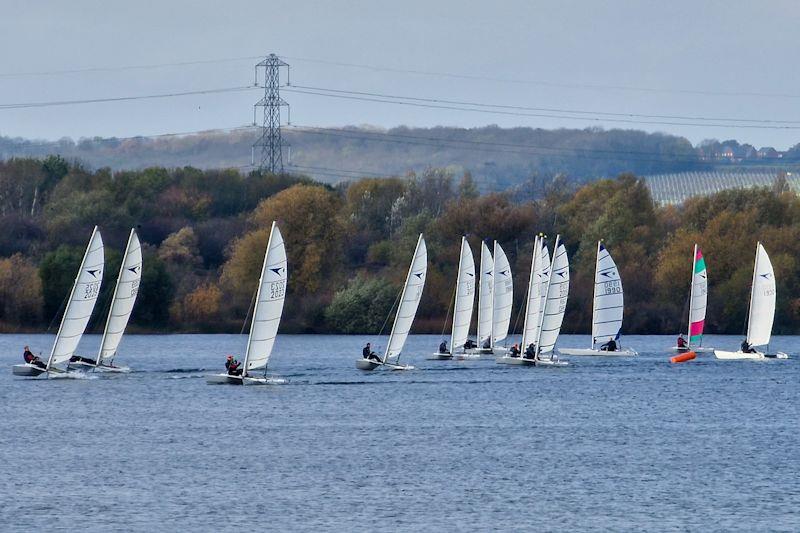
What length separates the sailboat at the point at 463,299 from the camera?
80250 mm

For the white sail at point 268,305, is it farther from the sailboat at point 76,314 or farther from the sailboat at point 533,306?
the sailboat at point 533,306

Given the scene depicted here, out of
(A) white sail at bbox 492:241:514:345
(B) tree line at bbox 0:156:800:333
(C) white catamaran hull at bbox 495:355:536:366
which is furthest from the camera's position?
(B) tree line at bbox 0:156:800:333

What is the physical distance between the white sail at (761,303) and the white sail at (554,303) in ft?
40.6

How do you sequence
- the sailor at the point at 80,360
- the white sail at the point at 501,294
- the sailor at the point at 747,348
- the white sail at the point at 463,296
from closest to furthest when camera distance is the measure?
the sailor at the point at 80,360, the white sail at the point at 463,296, the sailor at the point at 747,348, the white sail at the point at 501,294

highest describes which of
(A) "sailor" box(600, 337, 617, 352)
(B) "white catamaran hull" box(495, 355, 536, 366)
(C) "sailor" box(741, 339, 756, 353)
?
(C) "sailor" box(741, 339, 756, 353)

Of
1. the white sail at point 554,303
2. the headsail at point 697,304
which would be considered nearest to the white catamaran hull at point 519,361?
the white sail at point 554,303

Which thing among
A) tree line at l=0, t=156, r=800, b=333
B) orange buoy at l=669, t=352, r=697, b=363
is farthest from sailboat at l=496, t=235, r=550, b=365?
tree line at l=0, t=156, r=800, b=333

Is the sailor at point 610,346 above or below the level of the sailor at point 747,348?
below

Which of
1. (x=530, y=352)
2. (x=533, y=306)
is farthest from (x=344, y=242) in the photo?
(x=530, y=352)

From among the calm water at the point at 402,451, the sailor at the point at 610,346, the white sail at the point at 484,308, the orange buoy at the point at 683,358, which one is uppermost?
the white sail at the point at 484,308

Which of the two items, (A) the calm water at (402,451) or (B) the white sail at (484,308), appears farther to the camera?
(B) the white sail at (484,308)

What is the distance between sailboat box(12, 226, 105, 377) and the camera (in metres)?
63.7

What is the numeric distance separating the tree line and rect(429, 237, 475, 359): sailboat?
1283 centimetres

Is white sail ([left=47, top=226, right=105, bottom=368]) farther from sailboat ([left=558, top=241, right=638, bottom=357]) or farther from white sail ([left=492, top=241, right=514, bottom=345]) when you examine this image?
sailboat ([left=558, top=241, right=638, bottom=357])
